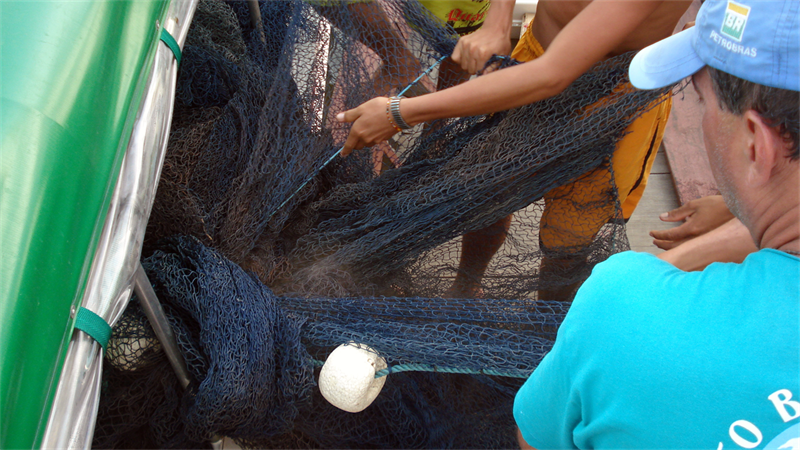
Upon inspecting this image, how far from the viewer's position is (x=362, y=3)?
1.93 m

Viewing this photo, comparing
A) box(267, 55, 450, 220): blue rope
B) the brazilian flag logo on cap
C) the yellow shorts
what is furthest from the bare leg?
the brazilian flag logo on cap

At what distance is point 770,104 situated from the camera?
2.11 feet

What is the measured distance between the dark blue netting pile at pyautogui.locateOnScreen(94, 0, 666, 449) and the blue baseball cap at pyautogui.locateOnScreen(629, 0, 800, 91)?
27.1 inches

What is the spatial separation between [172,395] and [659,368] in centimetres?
116

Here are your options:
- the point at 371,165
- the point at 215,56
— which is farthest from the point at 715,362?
the point at 215,56

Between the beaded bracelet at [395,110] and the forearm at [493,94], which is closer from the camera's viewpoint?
the forearm at [493,94]

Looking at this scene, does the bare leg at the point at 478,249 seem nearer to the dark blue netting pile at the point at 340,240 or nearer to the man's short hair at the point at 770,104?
the dark blue netting pile at the point at 340,240

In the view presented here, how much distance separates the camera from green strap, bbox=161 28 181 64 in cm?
117

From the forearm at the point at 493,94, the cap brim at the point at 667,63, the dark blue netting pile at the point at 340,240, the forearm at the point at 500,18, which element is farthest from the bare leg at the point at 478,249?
the cap brim at the point at 667,63

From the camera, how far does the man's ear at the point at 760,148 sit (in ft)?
2.11

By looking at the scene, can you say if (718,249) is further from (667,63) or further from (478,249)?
(478,249)

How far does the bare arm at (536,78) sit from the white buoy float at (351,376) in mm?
727

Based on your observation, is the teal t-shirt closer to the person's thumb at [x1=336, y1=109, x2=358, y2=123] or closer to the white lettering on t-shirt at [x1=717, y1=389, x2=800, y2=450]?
the white lettering on t-shirt at [x1=717, y1=389, x2=800, y2=450]

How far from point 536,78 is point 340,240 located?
0.76 meters
